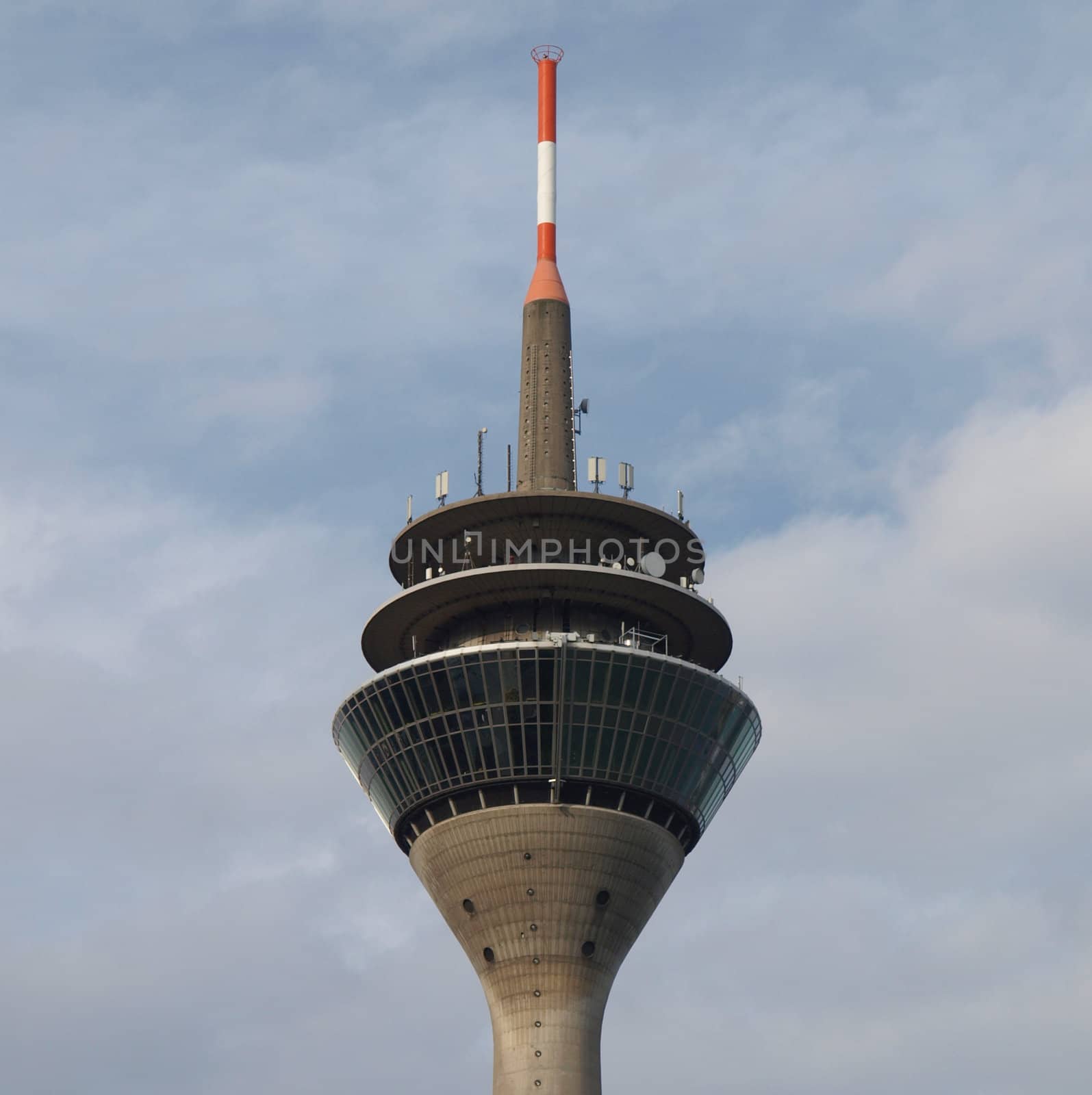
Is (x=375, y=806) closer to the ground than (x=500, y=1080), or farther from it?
farther from it

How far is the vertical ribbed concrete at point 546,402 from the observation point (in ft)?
439

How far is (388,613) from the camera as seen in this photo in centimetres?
12888

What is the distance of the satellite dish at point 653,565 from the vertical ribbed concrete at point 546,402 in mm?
7060

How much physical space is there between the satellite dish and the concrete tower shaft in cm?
704

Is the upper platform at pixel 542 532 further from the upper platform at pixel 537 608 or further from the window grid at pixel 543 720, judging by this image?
the window grid at pixel 543 720

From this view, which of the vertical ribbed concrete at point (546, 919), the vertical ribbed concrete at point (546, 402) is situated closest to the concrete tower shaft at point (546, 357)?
the vertical ribbed concrete at point (546, 402)

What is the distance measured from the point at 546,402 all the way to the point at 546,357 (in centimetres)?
317

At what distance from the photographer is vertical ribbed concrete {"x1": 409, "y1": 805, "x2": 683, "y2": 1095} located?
122 meters

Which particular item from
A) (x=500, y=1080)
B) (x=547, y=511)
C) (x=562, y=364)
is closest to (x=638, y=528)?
(x=547, y=511)

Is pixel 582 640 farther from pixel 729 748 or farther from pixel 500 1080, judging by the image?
pixel 500 1080

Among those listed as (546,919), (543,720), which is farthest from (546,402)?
(546,919)

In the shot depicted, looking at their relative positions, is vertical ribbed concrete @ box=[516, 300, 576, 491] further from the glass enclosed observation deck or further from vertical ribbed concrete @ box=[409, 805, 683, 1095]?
vertical ribbed concrete @ box=[409, 805, 683, 1095]

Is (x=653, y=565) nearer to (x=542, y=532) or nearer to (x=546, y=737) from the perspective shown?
(x=542, y=532)

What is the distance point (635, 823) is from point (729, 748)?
814cm
